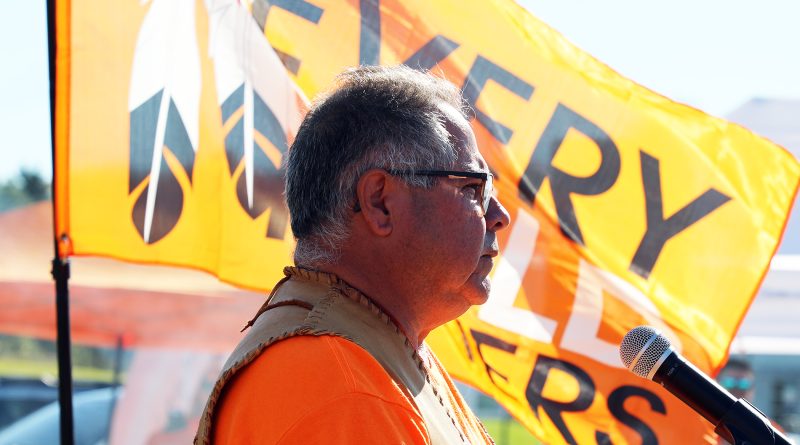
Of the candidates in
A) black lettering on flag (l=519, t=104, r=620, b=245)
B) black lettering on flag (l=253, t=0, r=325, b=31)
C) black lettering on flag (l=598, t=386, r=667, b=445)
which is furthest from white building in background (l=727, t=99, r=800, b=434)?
Answer: black lettering on flag (l=253, t=0, r=325, b=31)

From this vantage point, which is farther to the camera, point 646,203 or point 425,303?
point 646,203

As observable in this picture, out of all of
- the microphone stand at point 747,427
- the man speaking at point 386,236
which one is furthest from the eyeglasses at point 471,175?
the microphone stand at point 747,427

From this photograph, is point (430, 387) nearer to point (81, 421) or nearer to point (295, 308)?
point (295, 308)

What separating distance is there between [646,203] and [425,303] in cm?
170

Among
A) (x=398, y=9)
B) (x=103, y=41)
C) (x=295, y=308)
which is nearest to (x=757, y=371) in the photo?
(x=398, y=9)

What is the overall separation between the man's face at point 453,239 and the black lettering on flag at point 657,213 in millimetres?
1501

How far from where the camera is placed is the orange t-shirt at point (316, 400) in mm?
1406

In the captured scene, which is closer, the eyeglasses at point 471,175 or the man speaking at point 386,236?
the man speaking at point 386,236

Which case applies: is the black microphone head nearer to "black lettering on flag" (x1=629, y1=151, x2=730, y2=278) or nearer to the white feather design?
"black lettering on flag" (x1=629, y1=151, x2=730, y2=278)

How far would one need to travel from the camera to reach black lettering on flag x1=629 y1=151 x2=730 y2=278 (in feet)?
10.8

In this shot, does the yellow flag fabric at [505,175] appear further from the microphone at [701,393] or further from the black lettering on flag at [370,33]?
the microphone at [701,393]

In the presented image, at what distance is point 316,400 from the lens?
1425 millimetres

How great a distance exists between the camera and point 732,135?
134 inches

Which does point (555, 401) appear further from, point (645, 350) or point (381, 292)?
point (381, 292)
